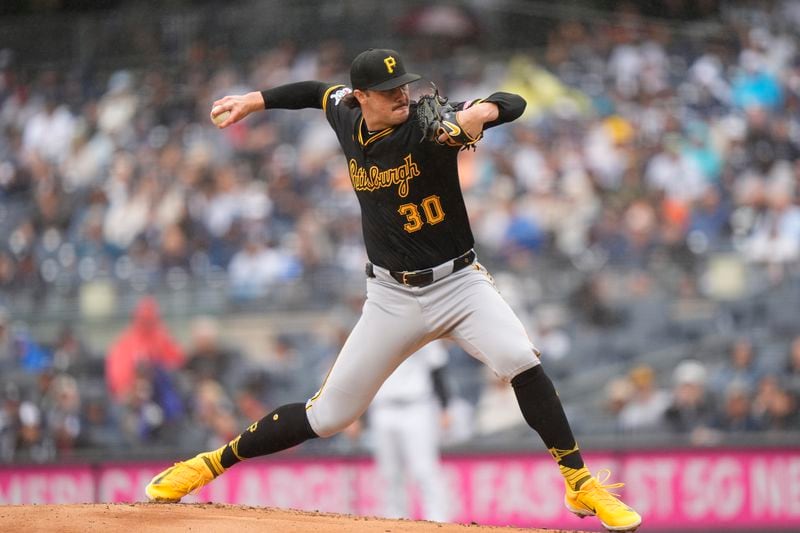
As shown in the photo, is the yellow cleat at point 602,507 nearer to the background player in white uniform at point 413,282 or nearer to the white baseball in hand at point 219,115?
the background player in white uniform at point 413,282

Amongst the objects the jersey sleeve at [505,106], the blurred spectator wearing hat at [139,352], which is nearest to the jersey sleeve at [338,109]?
the jersey sleeve at [505,106]

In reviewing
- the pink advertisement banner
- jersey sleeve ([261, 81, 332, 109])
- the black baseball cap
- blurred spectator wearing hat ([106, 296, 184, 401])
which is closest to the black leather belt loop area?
the black baseball cap

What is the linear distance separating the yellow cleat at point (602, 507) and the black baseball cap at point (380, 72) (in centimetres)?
192

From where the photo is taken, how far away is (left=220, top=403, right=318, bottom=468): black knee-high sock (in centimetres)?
567

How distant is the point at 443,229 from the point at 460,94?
9.52 meters

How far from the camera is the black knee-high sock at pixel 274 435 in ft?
18.6

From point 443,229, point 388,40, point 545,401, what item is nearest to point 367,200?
point 443,229

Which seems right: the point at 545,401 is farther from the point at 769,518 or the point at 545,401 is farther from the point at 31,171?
the point at 31,171

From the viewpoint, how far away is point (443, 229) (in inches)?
212

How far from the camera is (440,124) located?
5.09 m

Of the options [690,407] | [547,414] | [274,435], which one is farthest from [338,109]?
[690,407]

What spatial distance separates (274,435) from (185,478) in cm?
52

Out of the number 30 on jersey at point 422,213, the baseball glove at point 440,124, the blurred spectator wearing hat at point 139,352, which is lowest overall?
the blurred spectator wearing hat at point 139,352

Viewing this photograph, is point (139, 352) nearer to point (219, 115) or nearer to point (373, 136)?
→ point (219, 115)
